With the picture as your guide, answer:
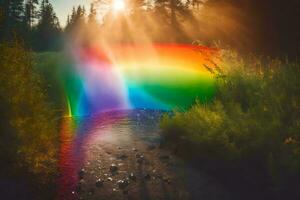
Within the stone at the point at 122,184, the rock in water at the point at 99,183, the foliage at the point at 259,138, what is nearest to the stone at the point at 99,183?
the rock in water at the point at 99,183

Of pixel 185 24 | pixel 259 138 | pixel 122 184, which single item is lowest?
pixel 122 184

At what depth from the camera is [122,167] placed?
364 inches

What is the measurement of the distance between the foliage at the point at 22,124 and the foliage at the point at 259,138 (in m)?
3.50

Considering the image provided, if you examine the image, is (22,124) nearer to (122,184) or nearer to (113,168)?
(113,168)

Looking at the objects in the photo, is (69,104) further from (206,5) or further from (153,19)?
(153,19)

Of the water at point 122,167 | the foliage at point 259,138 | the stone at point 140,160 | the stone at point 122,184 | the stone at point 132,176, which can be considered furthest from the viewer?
the stone at point 140,160

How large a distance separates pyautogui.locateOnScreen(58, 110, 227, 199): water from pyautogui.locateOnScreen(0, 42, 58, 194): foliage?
62 centimetres

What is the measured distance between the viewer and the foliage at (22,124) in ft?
25.7

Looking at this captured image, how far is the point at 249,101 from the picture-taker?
35.2 feet

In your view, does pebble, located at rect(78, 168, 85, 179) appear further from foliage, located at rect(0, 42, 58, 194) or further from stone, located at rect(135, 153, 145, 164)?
stone, located at rect(135, 153, 145, 164)

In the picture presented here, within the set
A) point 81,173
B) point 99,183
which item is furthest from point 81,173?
point 99,183

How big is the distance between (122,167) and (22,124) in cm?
255

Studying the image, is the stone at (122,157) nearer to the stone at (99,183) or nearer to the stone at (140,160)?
the stone at (140,160)

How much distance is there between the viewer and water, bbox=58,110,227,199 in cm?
803
